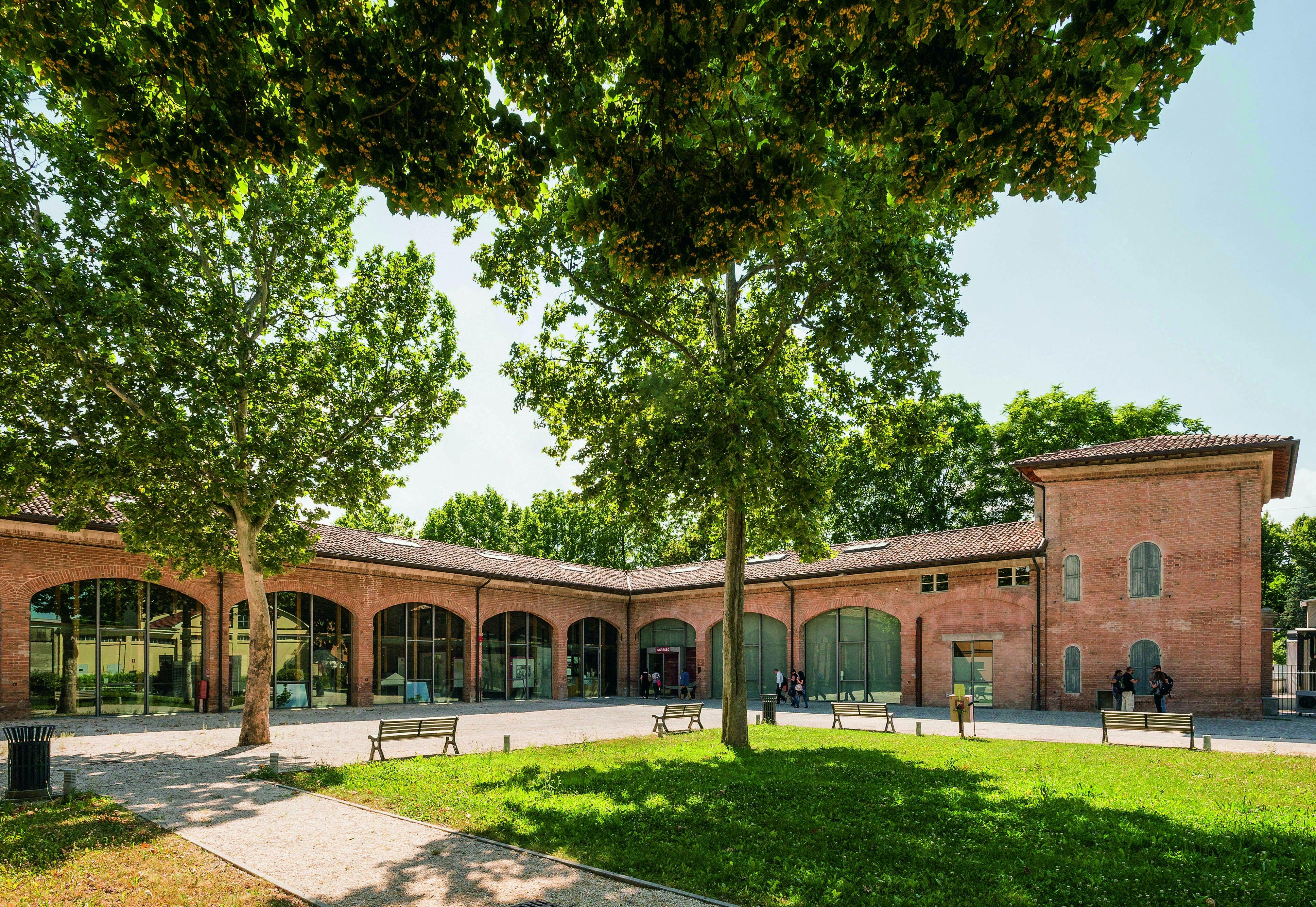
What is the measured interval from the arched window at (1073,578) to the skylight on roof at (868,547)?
276 inches

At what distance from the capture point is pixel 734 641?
15250 mm

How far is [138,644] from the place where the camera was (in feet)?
70.7

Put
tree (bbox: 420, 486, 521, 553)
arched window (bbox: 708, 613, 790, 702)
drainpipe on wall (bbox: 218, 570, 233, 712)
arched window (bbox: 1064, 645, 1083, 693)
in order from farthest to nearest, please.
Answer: tree (bbox: 420, 486, 521, 553) < arched window (bbox: 708, 613, 790, 702) < arched window (bbox: 1064, 645, 1083, 693) < drainpipe on wall (bbox: 218, 570, 233, 712)

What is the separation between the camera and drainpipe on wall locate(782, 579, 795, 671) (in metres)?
31.0

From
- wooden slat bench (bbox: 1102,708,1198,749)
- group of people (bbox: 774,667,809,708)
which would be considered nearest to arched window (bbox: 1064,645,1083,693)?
wooden slat bench (bbox: 1102,708,1198,749)

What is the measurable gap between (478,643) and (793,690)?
38.4ft

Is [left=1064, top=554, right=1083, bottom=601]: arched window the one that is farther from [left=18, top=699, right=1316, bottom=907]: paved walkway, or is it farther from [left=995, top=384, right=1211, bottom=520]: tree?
[left=995, top=384, right=1211, bottom=520]: tree

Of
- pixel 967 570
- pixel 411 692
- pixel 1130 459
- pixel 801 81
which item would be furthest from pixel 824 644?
pixel 801 81

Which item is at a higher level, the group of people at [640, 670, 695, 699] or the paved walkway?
the paved walkway

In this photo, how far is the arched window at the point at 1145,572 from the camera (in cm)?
2333

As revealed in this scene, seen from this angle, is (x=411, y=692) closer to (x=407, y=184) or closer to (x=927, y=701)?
(x=927, y=701)

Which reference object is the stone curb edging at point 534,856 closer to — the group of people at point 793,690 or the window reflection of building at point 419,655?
the window reflection of building at point 419,655

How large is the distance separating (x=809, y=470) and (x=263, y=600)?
10.8 meters

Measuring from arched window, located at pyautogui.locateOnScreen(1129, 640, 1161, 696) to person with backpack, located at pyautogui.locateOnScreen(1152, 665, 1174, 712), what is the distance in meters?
1.23
